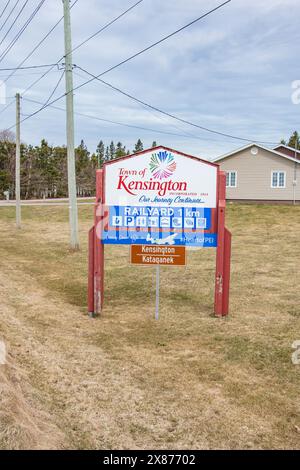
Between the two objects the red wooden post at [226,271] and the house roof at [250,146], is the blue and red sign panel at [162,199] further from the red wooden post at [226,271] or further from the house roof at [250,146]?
the house roof at [250,146]

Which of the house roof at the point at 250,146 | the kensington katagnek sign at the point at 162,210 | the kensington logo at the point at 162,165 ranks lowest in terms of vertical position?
the kensington katagnek sign at the point at 162,210

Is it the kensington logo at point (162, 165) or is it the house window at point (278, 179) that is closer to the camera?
the kensington logo at point (162, 165)

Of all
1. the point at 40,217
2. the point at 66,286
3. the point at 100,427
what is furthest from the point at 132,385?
the point at 40,217

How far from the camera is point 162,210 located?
7.86 m

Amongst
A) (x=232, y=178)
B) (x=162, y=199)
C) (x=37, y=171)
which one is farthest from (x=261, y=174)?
(x=37, y=171)

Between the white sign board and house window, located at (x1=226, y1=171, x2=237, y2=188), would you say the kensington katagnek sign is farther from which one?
house window, located at (x1=226, y1=171, x2=237, y2=188)

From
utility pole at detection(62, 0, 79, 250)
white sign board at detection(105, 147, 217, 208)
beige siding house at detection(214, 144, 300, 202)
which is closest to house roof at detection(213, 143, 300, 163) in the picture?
beige siding house at detection(214, 144, 300, 202)

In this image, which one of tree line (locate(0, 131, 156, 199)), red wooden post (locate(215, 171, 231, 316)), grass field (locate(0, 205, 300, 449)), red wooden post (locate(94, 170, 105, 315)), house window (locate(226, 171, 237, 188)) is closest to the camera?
grass field (locate(0, 205, 300, 449))

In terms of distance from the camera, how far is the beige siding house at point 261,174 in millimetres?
30984

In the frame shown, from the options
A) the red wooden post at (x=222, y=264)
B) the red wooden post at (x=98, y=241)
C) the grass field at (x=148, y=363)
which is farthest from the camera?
the red wooden post at (x=98, y=241)

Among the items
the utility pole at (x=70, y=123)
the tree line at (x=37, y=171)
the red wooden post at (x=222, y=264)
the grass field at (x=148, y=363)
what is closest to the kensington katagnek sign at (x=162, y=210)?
the red wooden post at (x=222, y=264)

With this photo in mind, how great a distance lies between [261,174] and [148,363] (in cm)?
2793

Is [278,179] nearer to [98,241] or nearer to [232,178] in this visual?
[232,178]

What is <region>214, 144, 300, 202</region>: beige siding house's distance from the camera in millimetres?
30984
